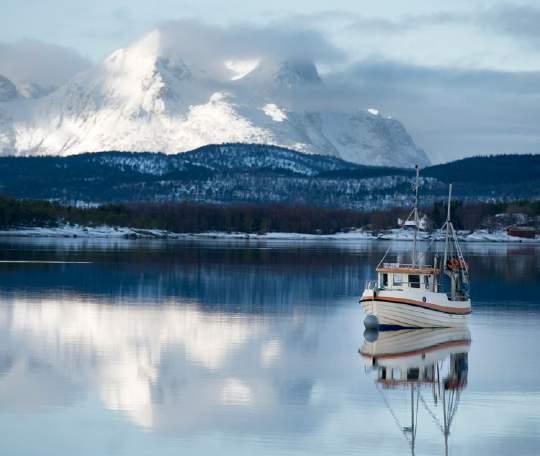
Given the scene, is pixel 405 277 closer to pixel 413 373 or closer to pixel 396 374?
pixel 413 373

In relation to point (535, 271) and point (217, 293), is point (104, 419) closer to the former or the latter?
point (217, 293)

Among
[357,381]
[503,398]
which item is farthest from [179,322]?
[503,398]

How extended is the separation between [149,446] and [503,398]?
10.4 m

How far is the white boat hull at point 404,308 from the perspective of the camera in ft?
Answer: 150

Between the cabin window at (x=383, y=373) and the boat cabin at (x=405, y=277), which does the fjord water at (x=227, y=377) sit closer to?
the cabin window at (x=383, y=373)

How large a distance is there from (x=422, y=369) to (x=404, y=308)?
9.55 m

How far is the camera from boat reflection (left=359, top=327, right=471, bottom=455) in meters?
29.2

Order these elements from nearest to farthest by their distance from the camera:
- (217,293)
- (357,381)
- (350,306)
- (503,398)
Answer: (503,398)
(357,381)
(350,306)
(217,293)

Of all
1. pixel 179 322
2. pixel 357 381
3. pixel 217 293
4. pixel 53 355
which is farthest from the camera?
pixel 217 293

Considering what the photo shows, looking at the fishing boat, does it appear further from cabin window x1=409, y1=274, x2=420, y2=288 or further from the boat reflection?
the boat reflection

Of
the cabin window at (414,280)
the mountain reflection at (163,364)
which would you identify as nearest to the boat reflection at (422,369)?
the cabin window at (414,280)

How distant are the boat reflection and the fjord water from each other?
0.77 ft

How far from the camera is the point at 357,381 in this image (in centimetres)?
3391

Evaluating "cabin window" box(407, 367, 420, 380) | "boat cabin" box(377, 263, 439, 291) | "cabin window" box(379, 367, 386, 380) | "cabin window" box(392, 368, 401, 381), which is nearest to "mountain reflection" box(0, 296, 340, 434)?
"cabin window" box(379, 367, 386, 380)
